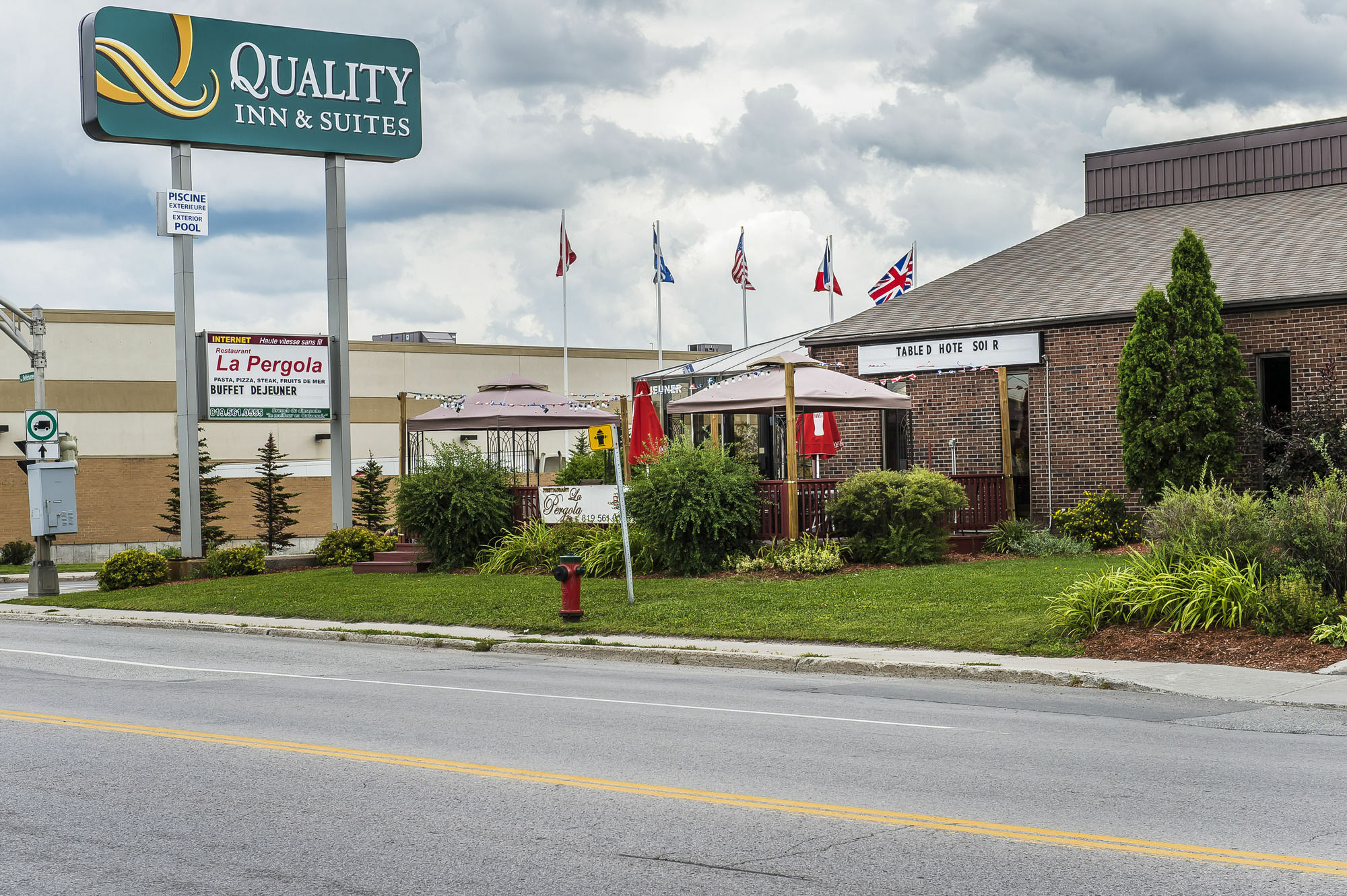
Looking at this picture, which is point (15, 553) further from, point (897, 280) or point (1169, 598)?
→ point (1169, 598)

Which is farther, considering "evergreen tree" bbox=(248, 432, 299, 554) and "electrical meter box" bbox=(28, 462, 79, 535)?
"evergreen tree" bbox=(248, 432, 299, 554)

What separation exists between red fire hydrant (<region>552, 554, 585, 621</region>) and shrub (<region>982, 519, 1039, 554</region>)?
8011 millimetres

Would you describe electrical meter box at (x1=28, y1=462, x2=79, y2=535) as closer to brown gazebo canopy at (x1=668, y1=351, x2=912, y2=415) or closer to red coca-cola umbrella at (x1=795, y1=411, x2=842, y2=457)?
brown gazebo canopy at (x1=668, y1=351, x2=912, y2=415)

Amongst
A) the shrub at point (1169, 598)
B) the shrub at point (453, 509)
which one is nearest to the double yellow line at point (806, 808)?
the shrub at point (1169, 598)

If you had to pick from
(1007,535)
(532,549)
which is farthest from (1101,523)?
(532,549)

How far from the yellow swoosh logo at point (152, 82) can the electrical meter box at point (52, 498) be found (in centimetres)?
747

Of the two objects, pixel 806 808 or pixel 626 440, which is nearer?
pixel 806 808

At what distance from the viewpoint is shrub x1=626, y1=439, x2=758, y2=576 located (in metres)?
20.0

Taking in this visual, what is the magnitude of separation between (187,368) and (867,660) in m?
18.8

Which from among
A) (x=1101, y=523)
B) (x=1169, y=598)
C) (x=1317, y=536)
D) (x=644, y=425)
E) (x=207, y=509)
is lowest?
(x=1169, y=598)

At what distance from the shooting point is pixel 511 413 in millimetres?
24359

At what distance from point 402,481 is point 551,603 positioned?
6429 mm

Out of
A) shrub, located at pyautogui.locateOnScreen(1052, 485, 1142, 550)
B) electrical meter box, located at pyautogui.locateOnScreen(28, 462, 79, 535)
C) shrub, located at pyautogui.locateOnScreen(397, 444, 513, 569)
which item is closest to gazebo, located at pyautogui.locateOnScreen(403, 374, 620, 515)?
shrub, located at pyautogui.locateOnScreen(397, 444, 513, 569)

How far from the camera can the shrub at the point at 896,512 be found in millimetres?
20016
